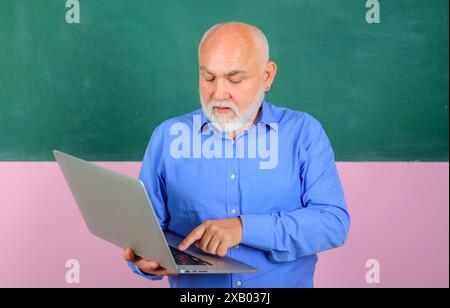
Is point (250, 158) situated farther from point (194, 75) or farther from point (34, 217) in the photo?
point (34, 217)

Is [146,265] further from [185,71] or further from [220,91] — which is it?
[185,71]

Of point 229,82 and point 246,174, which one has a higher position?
point 229,82

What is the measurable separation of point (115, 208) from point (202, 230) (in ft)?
0.65

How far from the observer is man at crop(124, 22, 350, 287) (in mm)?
1604

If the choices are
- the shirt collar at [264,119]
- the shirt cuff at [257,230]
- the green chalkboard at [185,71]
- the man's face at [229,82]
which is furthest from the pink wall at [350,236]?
the shirt cuff at [257,230]

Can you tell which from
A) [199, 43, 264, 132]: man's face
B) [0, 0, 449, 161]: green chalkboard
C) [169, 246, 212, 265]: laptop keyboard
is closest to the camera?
[169, 246, 212, 265]: laptop keyboard

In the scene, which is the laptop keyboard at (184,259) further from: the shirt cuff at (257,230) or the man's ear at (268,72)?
the man's ear at (268,72)

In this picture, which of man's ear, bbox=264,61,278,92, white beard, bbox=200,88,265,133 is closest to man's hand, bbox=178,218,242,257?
white beard, bbox=200,88,265,133

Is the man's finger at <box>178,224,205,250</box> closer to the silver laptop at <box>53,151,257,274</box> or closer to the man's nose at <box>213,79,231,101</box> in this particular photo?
the silver laptop at <box>53,151,257,274</box>

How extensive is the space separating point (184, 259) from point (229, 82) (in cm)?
47

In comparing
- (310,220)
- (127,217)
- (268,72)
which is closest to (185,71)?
(268,72)

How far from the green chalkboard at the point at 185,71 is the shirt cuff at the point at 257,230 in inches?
45.9

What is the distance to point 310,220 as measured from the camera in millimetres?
1565

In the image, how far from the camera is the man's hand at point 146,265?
148 cm
